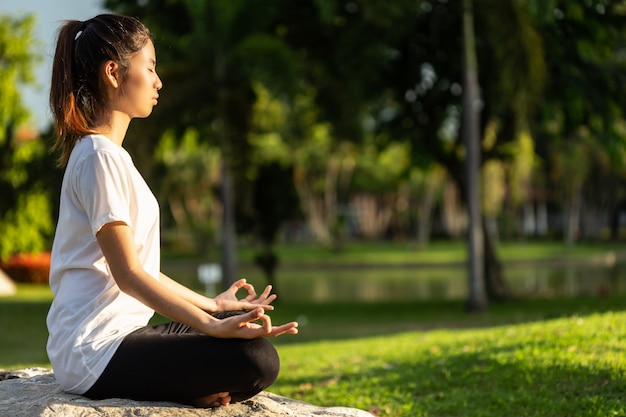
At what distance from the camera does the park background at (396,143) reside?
6.84 meters

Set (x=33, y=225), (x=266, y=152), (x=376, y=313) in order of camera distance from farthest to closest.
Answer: (x=266, y=152) < (x=33, y=225) < (x=376, y=313)

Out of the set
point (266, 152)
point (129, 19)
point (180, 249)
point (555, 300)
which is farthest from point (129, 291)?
point (180, 249)

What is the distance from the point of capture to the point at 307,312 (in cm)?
1995

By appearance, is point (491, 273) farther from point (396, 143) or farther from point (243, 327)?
point (243, 327)

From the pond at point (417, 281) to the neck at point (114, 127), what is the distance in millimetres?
17942

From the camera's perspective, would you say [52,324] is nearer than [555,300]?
Yes

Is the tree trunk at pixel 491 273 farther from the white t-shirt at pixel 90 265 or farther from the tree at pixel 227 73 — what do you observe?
the white t-shirt at pixel 90 265

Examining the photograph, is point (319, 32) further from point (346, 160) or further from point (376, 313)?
point (346, 160)

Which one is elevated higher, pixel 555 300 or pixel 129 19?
pixel 129 19

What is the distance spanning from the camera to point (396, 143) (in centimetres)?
2453

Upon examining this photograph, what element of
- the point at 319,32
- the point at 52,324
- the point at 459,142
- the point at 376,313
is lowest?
the point at 376,313

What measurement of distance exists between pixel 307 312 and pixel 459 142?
244 inches

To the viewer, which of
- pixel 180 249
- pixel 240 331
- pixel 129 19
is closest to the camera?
pixel 240 331

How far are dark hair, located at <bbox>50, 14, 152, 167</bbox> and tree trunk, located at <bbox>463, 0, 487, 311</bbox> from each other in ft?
51.0
